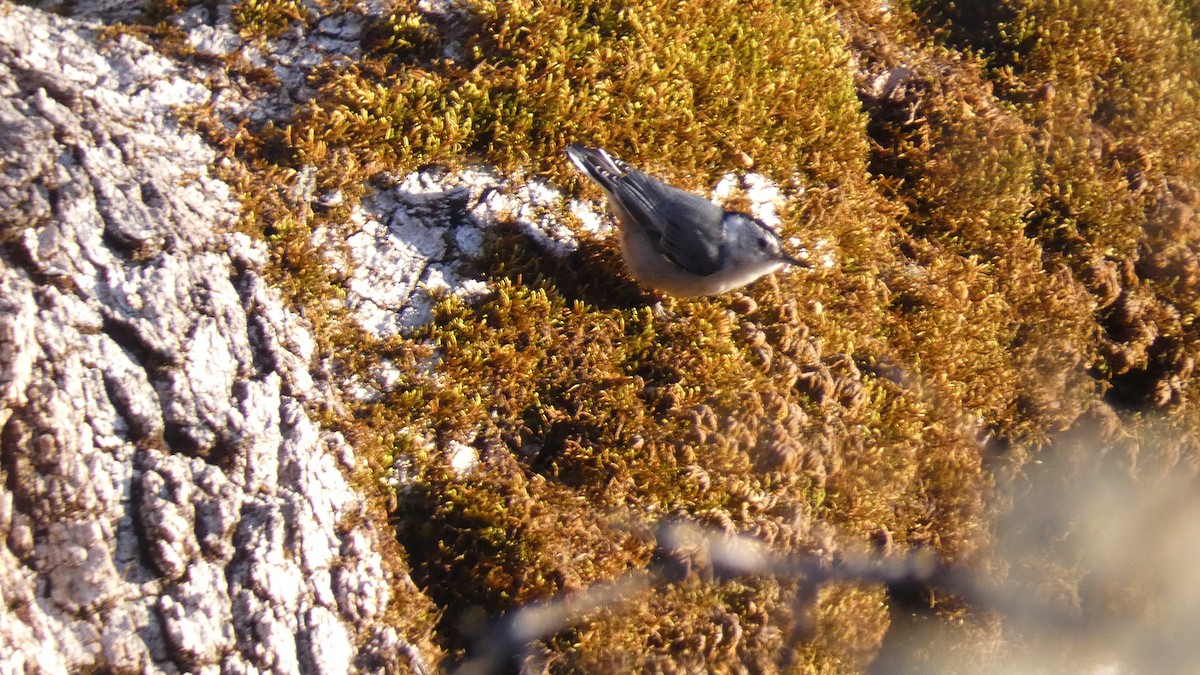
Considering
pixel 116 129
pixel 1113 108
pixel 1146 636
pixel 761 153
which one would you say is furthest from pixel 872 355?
pixel 116 129

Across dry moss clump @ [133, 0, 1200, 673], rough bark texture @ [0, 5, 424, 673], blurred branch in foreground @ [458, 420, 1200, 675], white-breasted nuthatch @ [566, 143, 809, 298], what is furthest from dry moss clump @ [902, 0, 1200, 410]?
rough bark texture @ [0, 5, 424, 673]

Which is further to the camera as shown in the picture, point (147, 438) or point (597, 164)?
point (597, 164)

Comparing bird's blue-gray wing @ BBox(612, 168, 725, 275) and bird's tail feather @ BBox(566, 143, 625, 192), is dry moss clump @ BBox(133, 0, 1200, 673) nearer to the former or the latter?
bird's tail feather @ BBox(566, 143, 625, 192)

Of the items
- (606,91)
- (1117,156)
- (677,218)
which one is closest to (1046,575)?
(1117,156)

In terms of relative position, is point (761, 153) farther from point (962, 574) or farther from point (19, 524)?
point (19, 524)

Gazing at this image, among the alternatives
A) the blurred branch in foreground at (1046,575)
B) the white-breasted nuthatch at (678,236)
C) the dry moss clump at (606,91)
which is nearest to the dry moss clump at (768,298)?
the dry moss clump at (606,91)

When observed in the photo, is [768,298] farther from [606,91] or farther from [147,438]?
[147,438]

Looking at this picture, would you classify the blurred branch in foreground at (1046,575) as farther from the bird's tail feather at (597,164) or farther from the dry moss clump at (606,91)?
the dry moss clump at (606,91)

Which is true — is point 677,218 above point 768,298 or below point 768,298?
above
